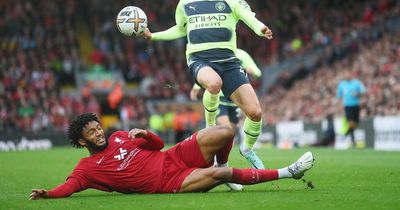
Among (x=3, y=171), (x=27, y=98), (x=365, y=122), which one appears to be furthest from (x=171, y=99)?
(x=3, y=171)

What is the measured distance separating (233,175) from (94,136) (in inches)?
62.2

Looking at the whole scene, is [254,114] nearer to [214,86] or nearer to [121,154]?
[214,86]

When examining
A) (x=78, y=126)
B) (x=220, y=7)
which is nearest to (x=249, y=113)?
(x=220, y=7)

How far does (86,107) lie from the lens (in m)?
35.5

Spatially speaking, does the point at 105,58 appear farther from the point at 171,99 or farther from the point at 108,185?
the point at 108,185

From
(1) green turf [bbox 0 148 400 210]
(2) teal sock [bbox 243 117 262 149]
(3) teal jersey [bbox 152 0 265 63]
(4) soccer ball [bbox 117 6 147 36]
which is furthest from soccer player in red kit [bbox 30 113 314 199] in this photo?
(4) soccer ball [bbox 117 6 147 36]

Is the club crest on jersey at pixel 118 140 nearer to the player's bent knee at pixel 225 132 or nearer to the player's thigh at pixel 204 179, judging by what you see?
the player's thigh at pixel 204 179

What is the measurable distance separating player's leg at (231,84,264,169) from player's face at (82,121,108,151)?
2406 mm

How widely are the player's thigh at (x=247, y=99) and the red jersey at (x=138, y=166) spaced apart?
182 cm

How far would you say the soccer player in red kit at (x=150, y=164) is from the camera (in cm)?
917

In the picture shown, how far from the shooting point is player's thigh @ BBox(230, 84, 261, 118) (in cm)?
1102

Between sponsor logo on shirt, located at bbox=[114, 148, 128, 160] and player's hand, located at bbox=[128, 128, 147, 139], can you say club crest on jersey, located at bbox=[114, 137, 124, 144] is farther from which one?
player's hand, located at bbox=[128, 128, 147, 139]

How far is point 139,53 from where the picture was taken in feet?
132

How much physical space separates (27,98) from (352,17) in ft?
47.7
